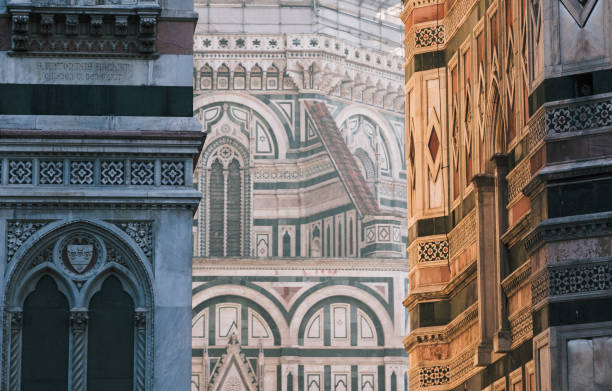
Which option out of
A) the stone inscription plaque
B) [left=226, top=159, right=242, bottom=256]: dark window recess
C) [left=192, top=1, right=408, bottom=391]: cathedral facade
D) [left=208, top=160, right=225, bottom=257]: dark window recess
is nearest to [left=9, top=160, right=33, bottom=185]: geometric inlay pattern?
the stone inscription plaque

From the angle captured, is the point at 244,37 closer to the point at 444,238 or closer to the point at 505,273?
the point at 444,238

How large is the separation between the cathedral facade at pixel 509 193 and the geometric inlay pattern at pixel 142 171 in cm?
354

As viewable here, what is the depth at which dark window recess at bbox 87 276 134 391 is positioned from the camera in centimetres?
1299

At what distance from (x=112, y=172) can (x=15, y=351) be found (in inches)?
66.9

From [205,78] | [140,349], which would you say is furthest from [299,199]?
[140,349]

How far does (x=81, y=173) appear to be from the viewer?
1333 cm

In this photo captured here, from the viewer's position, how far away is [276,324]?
40.1 meters

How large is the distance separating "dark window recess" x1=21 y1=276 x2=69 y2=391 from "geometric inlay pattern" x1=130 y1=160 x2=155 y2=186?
3.93 feet

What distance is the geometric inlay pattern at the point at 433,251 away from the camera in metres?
20.2

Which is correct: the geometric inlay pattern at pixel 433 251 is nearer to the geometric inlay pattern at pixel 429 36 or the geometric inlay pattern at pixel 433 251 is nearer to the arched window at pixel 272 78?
the geometric inlay pattern at pixel 429 36

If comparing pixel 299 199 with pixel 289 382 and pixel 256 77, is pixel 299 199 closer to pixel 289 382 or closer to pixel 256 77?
pixel 256 77

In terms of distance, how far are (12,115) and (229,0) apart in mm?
33372

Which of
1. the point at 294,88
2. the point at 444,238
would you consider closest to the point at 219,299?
the point at 294,88

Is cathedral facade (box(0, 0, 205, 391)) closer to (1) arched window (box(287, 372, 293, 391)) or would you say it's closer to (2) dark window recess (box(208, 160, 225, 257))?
(1) arched window (box(287, 372, 293, 391))
